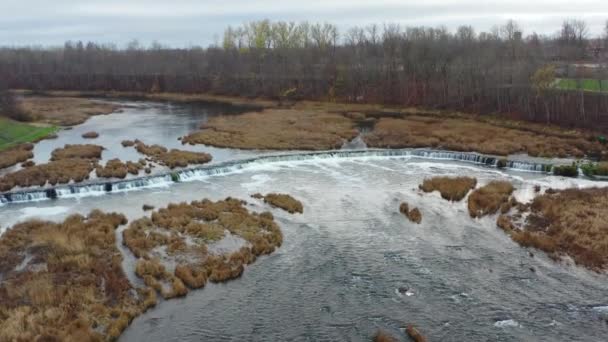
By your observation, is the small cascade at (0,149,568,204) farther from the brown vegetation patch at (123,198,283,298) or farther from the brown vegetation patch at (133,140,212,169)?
the brown vegetation patch at (123,198,283,298)

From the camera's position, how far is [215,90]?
329ft

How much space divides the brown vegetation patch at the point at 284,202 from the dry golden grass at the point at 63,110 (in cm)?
4255

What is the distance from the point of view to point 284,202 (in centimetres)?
2939

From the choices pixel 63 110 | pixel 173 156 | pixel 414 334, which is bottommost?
pixel 414 334

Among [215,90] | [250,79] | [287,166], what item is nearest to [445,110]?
[287,166]

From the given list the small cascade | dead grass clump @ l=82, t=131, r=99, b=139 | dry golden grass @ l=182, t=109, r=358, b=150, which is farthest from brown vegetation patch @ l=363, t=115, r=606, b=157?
dead grass clump @ l=82, t=131, r=99, b=139

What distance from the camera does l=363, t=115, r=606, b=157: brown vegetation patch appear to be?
4353cm

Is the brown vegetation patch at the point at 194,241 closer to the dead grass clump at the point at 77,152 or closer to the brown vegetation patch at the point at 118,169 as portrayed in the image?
the brown vegetation patch at the point at 118,169

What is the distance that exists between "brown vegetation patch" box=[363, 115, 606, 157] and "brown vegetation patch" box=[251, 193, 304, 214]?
2002 centimetres

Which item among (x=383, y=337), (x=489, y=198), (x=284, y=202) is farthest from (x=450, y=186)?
(x=383, y=337)

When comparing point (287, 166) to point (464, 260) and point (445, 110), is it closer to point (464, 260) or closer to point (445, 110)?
point (464, 260)

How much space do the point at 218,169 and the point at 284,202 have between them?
988cm

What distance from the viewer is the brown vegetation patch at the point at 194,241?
20062 mm

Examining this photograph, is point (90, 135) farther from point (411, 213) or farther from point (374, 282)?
point (374, 282)
